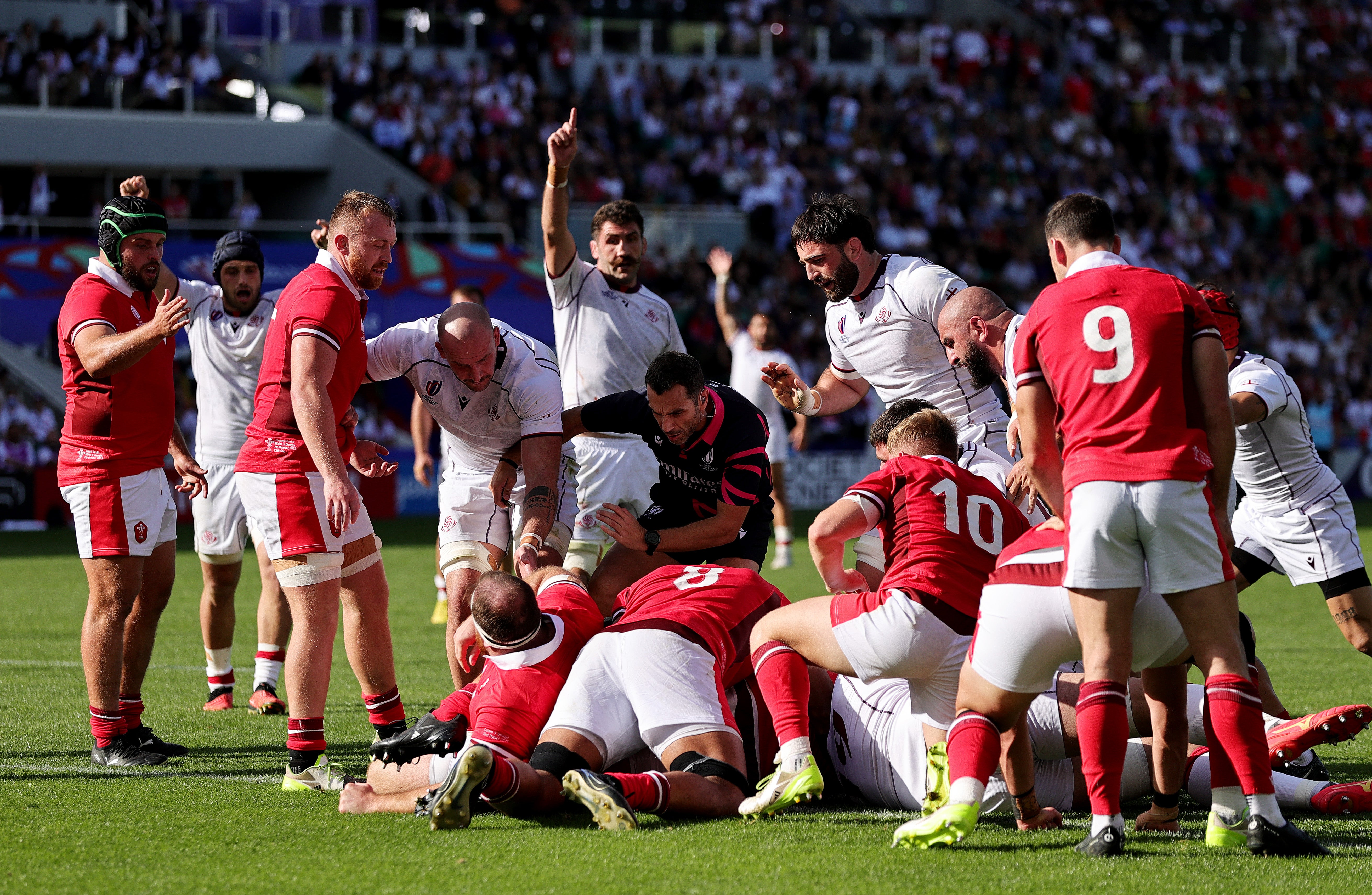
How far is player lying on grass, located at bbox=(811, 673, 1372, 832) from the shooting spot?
518 centimetres

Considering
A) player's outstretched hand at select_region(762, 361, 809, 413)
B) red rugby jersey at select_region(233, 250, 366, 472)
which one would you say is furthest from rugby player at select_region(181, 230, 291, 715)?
player's outstretched hand at select_region(762, 361, 809, 413)

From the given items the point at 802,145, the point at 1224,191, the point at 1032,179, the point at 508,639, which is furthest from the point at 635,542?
the point at 1224,191

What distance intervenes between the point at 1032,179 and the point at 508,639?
2605 cm

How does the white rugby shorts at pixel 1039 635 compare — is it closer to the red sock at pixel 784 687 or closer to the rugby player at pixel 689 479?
the red sock at pixel 784 687

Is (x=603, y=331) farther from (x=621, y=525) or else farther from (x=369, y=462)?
(x=369, y=462)

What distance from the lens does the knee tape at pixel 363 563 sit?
6.04 metres

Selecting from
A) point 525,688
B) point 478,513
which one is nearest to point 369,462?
point 478,513

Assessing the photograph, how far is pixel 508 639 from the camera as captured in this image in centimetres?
531

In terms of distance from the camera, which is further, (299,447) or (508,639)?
(299,447)

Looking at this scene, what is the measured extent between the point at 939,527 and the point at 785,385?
162 centimetres

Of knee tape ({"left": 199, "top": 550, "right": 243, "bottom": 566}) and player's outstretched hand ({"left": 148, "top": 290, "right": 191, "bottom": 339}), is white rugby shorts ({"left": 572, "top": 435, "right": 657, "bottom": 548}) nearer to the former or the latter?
knee tape ({"left": 199, "top": 550, "right": 243, "bottom": 566})

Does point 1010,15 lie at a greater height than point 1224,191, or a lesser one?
greater

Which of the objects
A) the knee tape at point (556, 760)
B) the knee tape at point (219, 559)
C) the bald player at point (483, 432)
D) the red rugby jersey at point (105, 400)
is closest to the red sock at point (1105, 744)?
the knee tape at point (556, 760)

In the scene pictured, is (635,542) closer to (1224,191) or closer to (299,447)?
(299,447)
